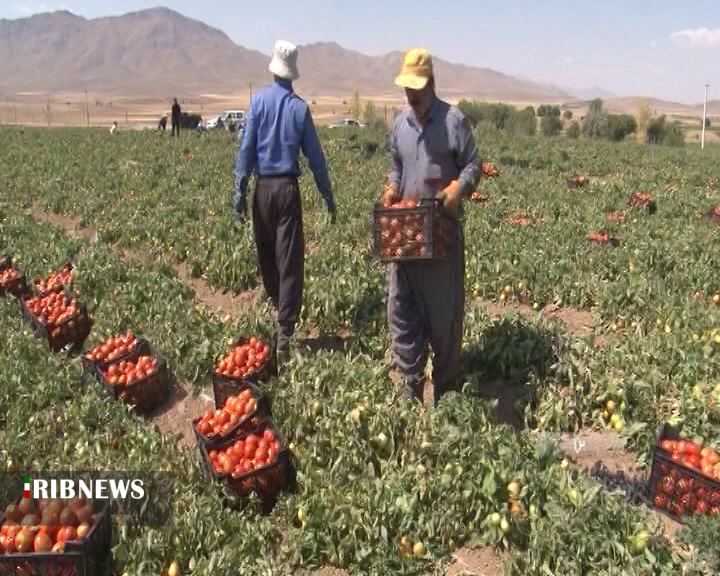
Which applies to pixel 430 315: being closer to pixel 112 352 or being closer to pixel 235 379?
pixel 235 379

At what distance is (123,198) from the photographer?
46.2ft

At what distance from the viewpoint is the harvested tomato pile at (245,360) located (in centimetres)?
583

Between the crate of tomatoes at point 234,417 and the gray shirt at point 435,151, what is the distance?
6.21 ft

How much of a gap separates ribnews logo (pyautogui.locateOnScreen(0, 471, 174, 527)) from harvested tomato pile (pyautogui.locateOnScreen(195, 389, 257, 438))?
44 cm

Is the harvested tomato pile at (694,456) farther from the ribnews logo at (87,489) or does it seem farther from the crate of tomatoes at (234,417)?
the ribnews logo at (87,489)

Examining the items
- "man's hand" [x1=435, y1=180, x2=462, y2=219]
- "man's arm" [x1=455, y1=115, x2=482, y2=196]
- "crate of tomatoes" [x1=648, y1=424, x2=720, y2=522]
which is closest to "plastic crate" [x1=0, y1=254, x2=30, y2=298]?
"man's hand" [x1=435, y1=180, x2=462, y2=219]

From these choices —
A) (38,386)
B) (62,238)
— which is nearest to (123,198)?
(62,238)

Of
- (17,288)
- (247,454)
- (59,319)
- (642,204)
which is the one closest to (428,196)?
(247,454)

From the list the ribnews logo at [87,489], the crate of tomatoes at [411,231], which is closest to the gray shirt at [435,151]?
the crate of tomatoes at [411,231]

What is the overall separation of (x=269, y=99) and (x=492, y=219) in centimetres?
623

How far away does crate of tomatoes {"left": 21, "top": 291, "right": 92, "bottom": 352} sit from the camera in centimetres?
728

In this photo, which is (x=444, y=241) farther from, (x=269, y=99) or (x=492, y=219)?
(x=492, y=219)

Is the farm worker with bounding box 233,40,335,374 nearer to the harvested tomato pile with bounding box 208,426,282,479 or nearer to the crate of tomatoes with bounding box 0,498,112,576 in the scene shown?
the harvested tomato pile with bounding box 208,426,282,479

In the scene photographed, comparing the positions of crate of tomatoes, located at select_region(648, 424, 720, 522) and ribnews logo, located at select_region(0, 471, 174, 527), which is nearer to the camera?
crate of tomatoes, located at select_region(648, 424, 720, 522)
